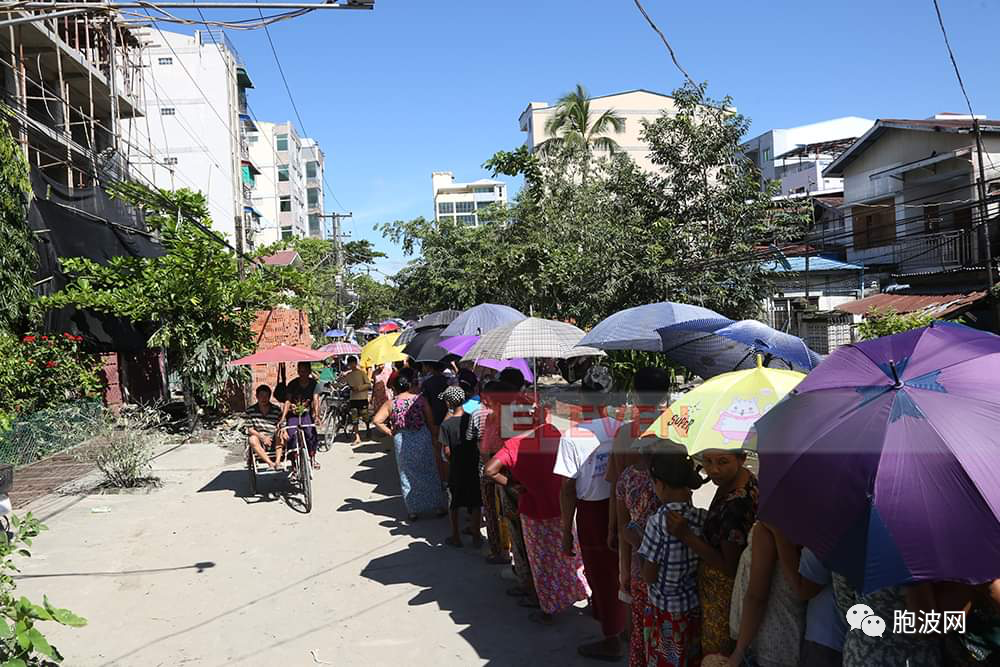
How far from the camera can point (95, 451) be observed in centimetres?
1015

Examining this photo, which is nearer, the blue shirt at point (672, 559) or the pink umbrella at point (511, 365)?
the blue shirt at point (672, 559)

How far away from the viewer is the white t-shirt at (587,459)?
14.3 feet

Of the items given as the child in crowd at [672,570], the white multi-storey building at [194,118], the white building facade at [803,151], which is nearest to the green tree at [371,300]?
the white multi-storey building at [194,118]

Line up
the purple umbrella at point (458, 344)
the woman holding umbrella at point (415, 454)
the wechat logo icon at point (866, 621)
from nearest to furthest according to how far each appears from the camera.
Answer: the wechat logo icon at point (866, 621), the woman holding umbrella at point (415, 454), the purple umbrella at point (458, 344)

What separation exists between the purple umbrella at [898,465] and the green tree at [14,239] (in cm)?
1289

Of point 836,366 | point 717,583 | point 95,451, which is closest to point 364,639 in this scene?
point 717,583

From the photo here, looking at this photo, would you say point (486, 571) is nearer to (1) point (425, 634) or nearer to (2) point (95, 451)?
(1) point (425, 634)

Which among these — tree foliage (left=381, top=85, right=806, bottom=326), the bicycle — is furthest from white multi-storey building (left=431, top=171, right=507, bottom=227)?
the bicycle

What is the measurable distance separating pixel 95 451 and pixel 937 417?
10526mm

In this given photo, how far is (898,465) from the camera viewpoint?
2.12 meters

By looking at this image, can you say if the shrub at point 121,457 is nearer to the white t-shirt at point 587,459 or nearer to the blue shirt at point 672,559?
the white t-shirt at point 587,459

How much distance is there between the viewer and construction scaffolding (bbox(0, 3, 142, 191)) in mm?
17984

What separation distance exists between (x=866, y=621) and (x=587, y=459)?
6.74 ft

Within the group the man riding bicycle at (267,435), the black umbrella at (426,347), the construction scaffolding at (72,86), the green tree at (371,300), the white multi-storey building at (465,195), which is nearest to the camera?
the man riding bicycle at (267,435)
